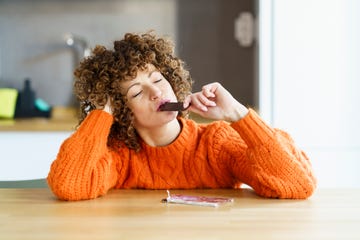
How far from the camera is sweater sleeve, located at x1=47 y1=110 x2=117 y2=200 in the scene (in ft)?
4.04

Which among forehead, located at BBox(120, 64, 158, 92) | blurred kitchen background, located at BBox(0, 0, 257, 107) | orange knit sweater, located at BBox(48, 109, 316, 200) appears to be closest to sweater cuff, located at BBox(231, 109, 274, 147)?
orange knit sweater, located at BBox(48, 109, 316, 200)

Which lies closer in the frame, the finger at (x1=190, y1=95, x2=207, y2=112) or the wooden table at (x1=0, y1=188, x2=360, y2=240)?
the wooden table at (x1=0, y1=188, x2=360, y2=240)

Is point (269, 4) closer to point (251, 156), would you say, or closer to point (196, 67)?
point (196, 67)

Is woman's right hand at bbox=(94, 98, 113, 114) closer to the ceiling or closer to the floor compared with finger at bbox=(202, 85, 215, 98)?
closer to the floor

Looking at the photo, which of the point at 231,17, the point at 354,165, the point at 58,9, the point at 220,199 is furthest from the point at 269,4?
the point at 220,199

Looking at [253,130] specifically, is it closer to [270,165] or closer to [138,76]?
[270,165]

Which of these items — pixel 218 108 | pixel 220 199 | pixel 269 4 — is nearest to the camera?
pixel 220 199

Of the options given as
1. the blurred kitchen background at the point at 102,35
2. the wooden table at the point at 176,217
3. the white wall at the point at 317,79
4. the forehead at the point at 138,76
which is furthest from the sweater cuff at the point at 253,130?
the blurred kitchen background at the point at 102,35

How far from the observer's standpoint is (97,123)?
1.33m

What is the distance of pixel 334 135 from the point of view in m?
2.62

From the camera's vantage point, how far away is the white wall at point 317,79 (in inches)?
102

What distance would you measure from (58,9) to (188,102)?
1981 mm

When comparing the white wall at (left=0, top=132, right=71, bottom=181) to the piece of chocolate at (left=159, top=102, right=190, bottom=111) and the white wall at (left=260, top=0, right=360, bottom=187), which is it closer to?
the white wall at (left=260, top=0, right=360, bottom=187)

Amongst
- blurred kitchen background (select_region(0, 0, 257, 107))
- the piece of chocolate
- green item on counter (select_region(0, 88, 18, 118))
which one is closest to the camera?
the piece of chocolate
